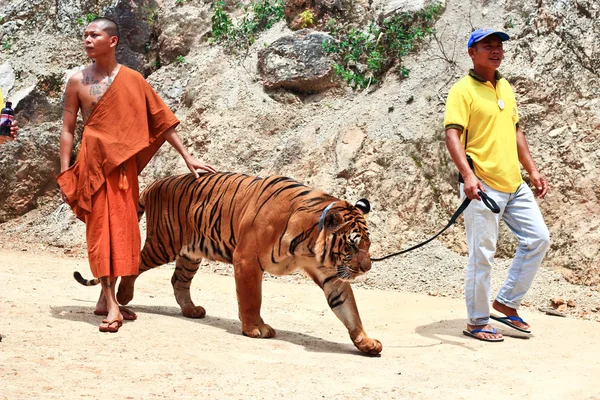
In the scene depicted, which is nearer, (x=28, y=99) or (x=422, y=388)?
(x=422, y=388)

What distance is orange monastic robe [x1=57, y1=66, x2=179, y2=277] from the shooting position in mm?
5520

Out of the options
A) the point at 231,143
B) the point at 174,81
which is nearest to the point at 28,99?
the point at 174,81

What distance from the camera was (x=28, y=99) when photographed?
13.2m

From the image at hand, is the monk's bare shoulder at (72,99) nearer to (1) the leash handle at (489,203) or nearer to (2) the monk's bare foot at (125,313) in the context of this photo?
(2) the monk's bare foot at (125,313)

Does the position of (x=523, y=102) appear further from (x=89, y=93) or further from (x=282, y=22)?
(x=89, y=93)

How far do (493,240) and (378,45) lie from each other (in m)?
6.25

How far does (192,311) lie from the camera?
646 cm

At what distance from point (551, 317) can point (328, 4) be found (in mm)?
7132

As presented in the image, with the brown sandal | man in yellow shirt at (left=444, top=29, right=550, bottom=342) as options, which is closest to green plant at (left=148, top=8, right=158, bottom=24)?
man in yellow shirt at (left=444, top=29, right=550, bottom=342)

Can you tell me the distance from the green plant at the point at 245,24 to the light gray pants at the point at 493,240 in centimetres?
770

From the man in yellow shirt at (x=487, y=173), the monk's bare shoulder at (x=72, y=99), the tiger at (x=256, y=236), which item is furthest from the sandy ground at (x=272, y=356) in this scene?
the monk's bare shoulder at (x=72, y=99)

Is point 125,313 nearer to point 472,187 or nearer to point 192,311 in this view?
point 192,311

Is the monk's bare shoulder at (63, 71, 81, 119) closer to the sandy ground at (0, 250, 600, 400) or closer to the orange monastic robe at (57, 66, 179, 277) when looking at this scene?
the orange monastic robe at (57, 66, 179, 277)

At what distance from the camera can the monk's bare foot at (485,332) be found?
5988 mm
